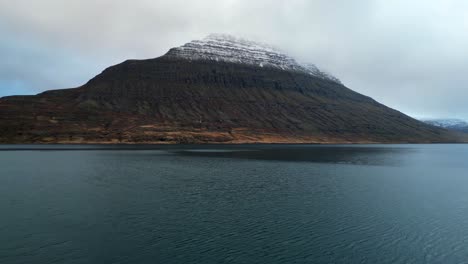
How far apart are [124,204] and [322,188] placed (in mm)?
37706

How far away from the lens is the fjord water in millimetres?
33188

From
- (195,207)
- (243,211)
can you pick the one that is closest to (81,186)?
(195,207)

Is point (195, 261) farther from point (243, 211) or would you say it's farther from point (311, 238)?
point (243, 211)

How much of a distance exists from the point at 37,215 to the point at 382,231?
42431mm

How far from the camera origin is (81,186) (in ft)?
224

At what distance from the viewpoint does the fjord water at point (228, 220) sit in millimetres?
33188

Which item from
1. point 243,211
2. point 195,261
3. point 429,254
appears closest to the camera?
point 195,261

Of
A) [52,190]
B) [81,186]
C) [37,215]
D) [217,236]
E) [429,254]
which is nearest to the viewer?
[429,254]

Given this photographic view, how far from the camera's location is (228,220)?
44.7 metres

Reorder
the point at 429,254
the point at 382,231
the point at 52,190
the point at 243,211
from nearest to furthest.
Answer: the point at 429,254
the point at 382,231
the point at 243,211
the point at 52,190

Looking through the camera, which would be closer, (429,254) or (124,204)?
(429,254)

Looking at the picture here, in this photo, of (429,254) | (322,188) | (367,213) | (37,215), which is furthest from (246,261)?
(322,188)

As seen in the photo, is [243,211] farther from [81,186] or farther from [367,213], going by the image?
[81,186]

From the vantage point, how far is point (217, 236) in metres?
38.1
